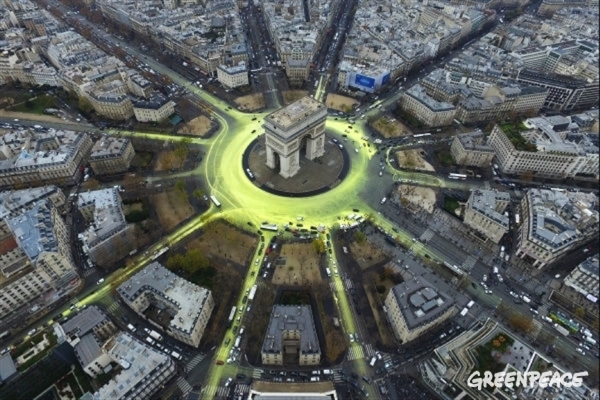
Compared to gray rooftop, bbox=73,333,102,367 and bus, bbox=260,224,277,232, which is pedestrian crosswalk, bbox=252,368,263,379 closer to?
gray rooftop, bbox=73,333,102,367

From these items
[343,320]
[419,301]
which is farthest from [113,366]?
[419,301]

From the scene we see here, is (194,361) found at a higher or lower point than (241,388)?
higher

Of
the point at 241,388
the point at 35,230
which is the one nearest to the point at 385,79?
the point at 241,388

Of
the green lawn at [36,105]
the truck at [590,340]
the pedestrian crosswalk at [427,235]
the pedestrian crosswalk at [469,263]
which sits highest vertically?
Answer: the green lawn at [36,105]

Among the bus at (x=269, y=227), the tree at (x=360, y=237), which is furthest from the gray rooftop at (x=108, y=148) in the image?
the tree at (x=360, y=237)

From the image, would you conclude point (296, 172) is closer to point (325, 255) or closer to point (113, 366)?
point (325, 255)

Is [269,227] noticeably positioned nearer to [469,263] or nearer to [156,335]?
[156,335]

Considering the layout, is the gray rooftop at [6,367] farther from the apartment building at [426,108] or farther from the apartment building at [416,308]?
the apartment building at [426,108]
